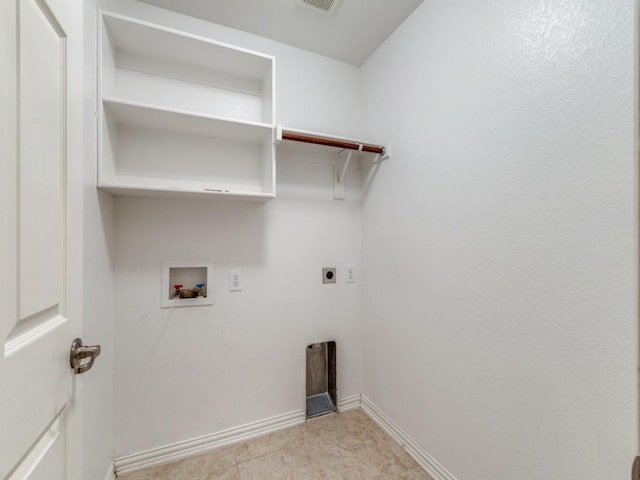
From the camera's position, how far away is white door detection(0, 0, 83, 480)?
1.49 ft

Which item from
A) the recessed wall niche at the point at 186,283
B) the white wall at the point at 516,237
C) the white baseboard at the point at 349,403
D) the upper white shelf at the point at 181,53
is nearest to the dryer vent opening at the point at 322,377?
the white baseboard at the point at 349,403

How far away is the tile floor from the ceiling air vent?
2482 mm

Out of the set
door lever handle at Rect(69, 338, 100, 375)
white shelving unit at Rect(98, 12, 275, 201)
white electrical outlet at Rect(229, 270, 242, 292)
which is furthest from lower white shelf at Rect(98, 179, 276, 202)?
door lever handle at Rect(69, 338, 100, 375)

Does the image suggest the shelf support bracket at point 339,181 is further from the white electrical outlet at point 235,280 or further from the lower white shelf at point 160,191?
the white electrical outlet at point 235,280

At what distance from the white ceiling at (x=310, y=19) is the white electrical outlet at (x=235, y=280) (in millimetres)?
1488

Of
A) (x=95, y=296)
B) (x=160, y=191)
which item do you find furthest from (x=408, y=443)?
(x=160, y=191)

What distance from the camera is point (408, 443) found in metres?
1.53

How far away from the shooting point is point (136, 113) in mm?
1291

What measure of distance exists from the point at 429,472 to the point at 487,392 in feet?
2.03

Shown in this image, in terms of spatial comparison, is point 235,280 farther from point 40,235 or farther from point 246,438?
point 40,235

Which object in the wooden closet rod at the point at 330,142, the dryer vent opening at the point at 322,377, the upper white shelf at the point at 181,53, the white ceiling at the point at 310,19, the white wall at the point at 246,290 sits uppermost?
the white ceiling at the point at 310,19

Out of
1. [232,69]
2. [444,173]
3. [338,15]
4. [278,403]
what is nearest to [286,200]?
[232,69]

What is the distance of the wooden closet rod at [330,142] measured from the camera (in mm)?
1516

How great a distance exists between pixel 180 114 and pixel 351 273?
55.7 inches
